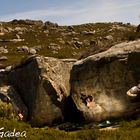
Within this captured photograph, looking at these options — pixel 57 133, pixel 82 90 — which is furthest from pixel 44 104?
pixel 57 133

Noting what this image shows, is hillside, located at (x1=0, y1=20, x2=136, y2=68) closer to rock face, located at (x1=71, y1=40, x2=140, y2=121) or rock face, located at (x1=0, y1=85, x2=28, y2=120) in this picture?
rock face, located at (x1=0, y1=85, x2=28, y2=120)

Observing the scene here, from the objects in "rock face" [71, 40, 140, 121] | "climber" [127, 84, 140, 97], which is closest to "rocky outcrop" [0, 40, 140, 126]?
"rock face" [71, 40, 140, 121]

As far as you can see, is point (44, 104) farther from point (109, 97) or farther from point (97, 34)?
point (97, 34)

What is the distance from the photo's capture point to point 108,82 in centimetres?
3397

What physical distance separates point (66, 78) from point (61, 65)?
3.68 feet

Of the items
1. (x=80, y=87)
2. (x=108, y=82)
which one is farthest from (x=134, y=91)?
(x=80, y=87)

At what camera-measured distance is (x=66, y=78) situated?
37938 mm

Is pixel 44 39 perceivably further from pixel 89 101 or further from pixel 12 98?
pixel 89 101

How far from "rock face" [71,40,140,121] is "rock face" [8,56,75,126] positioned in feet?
5.22

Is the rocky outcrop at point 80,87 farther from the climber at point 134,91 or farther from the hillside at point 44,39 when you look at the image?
the hillside at point 44,39

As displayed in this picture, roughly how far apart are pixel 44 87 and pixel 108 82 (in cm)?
509

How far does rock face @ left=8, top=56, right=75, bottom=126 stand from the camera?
35.3 meters

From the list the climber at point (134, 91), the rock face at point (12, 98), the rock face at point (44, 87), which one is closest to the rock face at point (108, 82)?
the climber at point (134, 91)

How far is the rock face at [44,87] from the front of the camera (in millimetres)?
35281
